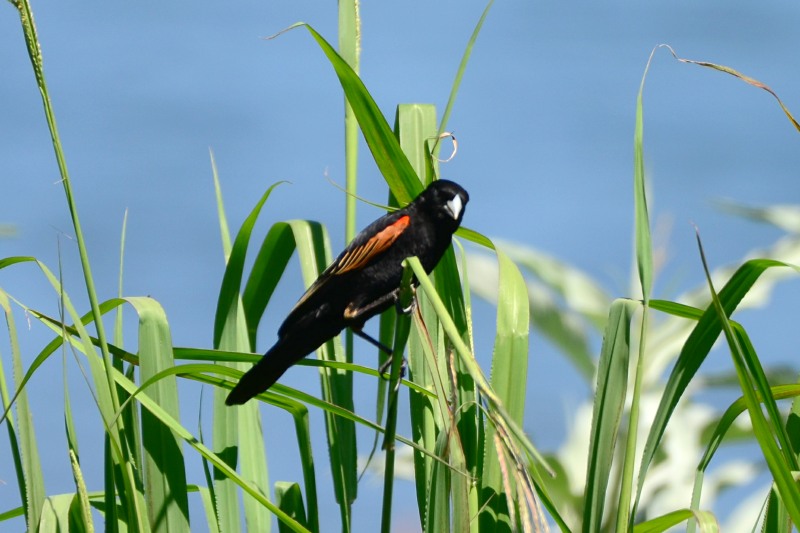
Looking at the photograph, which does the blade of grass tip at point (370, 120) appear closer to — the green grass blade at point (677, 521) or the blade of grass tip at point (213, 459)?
the blade of grass tip at point (213, 459)

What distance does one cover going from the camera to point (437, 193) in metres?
1.83

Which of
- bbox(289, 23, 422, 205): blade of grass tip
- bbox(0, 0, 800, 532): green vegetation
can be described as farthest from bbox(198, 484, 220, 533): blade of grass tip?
bbox(289, 23, 422, 205): blade of grass tip

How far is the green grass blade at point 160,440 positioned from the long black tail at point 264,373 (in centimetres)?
11

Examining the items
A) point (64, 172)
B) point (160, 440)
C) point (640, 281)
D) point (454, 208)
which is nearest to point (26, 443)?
point (160, 440)

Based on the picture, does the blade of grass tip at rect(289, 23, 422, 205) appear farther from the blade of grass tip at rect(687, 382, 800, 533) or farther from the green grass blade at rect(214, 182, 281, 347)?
the blade of grass tip at rect(687, 382, 800, 533)

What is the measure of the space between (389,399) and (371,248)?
60 centimetres

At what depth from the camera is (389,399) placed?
1361 mm

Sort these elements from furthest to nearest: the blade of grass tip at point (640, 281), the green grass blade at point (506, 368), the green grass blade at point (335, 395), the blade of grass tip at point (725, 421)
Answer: the green grass blade at point (335, 395) → the green grass blade at point (506, 368) → the blade of grass tip at point (725, 421) → the blade of grass tip at point (640, 281)

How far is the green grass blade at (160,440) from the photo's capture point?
1604 millimetres

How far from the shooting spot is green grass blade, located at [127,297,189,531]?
5.26ft

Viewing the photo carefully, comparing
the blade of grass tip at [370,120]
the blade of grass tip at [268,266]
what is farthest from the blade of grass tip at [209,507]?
the blade of grass tip at [370,120]

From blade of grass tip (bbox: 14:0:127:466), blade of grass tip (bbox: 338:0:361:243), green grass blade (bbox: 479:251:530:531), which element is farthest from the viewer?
blade of grass tip (bbox: 338:0:361:243)

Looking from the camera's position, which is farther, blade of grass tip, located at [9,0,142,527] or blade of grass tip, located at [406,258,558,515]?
blade of grass tip, located at [9,0,142,527]

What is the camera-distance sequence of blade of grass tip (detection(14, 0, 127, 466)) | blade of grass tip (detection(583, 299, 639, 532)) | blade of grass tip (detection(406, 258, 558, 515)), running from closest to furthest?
1. blade of grass tip (detection(406, 258, 558, 515))
2. blade of grass tip (detection(14, 0, 127, 466))
3. blade of grass tip (detection(583, 299, 639, 532))
